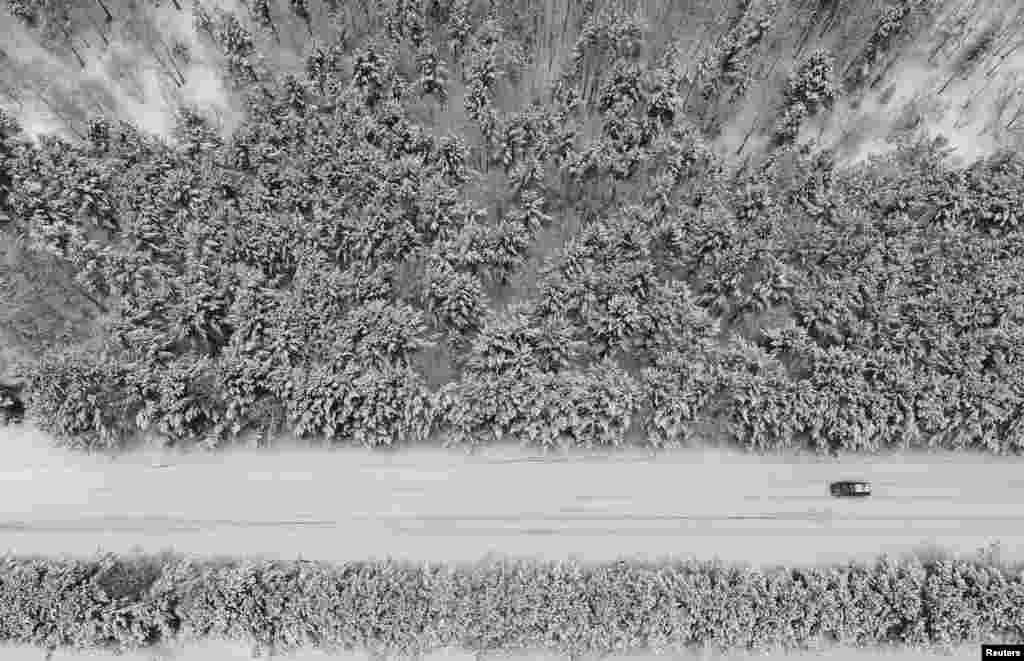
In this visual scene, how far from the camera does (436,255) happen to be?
41.6 m

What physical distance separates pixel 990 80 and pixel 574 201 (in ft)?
133

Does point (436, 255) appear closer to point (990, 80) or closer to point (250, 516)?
point (250, 516)

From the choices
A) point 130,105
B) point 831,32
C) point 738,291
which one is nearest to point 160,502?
point 130,105

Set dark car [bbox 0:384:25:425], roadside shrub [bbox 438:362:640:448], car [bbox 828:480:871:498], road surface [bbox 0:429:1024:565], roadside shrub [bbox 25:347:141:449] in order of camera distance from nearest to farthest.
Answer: roadside shrub [bbox 25:347:141:449]
roadside shrub [bbox 438:362:640:448]
road surface [bbox 0:429:1024:565]
car [bbox 828:480:871:498]
dark car [bbox 0:384:25:425]

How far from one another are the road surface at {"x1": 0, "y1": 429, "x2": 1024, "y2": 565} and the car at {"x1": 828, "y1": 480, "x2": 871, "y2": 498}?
2.08 feet

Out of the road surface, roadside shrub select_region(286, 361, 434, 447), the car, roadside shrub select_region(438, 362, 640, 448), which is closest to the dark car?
the road surface

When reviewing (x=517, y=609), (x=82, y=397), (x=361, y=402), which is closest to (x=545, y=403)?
(x=361, y=402)

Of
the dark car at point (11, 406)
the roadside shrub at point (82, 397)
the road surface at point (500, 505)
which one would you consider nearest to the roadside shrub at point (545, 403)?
the road surface at point (500, 505)

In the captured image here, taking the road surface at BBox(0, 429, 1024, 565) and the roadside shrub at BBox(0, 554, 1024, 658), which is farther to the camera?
the road surface at BBox(0, 429, 1024, 565)
